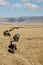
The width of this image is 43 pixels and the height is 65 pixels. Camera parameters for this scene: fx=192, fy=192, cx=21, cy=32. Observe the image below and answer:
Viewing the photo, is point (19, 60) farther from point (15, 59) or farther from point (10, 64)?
point (10, 64)

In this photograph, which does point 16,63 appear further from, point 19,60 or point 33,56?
point 33,56

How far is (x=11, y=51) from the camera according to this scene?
28.3 m

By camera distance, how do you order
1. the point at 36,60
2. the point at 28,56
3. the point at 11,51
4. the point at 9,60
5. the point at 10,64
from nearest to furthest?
the point at 10,64, the point at 9,60, the point at 36,60, the point at 28,56, the point at 11,51

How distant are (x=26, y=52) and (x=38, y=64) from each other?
6572mm

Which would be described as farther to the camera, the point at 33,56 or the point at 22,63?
the point at 33,56

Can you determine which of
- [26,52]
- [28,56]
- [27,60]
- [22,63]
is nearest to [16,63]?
[22,63]

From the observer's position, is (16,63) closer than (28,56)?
Yes

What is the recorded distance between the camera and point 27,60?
24438 millimetres

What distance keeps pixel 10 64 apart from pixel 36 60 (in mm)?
4360

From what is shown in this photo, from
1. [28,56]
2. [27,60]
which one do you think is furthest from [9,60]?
[28,56]

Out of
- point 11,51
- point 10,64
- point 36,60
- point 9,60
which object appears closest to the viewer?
point 10,64

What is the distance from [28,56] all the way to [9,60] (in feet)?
13.9

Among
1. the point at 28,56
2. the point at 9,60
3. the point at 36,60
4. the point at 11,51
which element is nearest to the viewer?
the point at 9,60

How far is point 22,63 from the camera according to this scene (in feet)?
74.3
